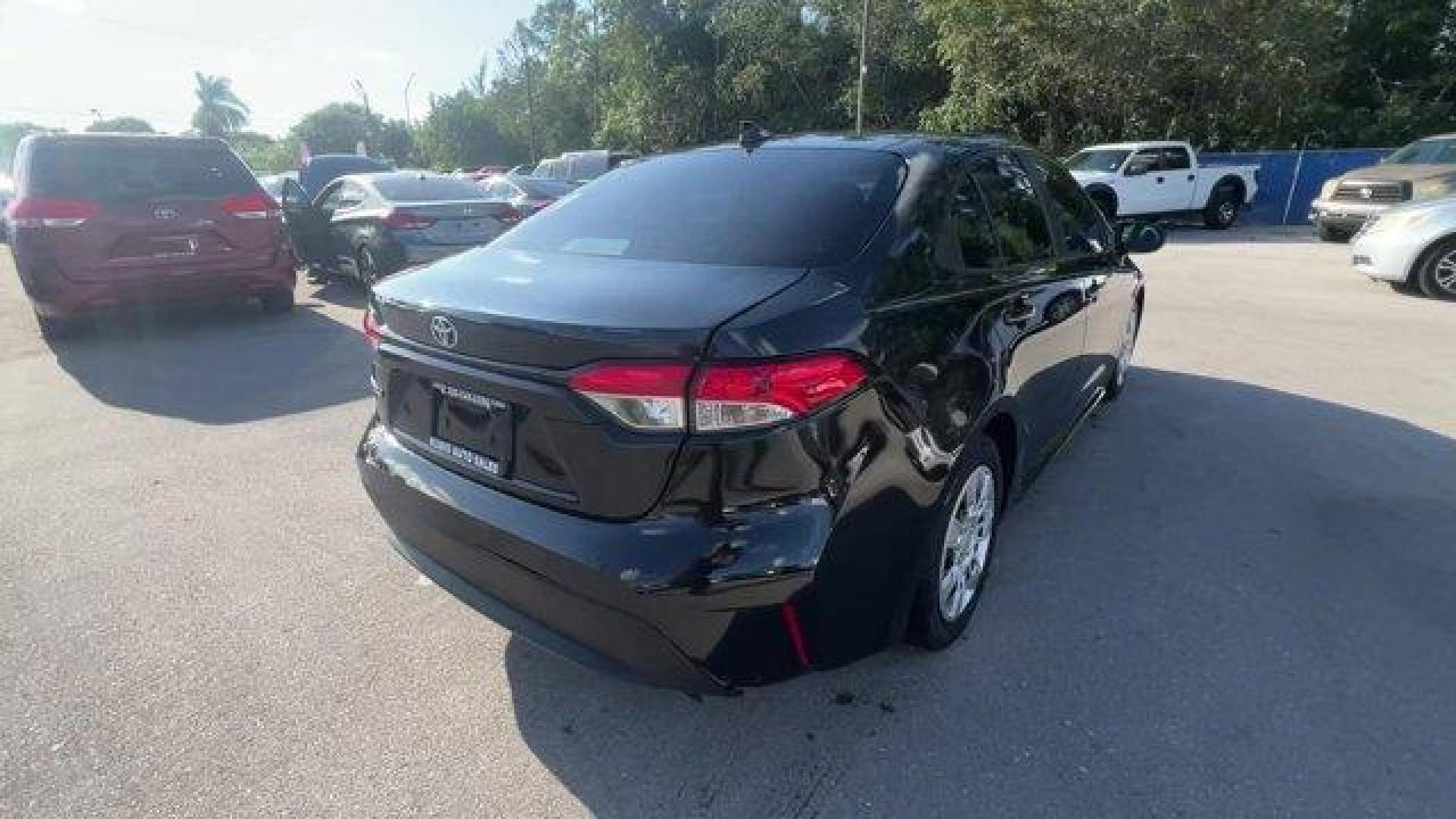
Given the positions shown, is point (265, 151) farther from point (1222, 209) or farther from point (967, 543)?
point (967, 543)

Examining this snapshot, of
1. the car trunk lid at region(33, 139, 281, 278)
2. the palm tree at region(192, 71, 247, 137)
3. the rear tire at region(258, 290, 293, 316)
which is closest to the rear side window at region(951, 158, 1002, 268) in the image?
the car trunk lid at region(33, 139, 281, 278)

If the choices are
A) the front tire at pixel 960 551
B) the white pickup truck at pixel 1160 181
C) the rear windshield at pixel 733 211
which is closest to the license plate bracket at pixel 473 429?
the rear windshield at pixel 733 211

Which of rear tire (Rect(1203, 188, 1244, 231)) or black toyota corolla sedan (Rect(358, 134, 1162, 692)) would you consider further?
rear tire (Rect(1203, 188, 1244, 231))

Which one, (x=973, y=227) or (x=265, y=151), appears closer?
(x=973, y=227)

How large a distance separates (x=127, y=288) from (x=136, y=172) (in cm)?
113

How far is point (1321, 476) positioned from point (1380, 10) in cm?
3071

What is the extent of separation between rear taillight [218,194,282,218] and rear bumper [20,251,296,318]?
50cm

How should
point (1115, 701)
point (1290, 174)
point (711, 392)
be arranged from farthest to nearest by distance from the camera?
point (1290, 174) < point (1115, 701) < point (711, 392)

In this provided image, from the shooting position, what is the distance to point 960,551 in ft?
8.86

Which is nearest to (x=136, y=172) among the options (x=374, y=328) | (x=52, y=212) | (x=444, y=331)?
(x=52, y=212)

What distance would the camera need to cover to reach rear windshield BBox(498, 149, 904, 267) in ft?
7.73

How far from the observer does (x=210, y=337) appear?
7363 mm

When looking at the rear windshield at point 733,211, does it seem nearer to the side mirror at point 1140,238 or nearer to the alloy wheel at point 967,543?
the alloy wheel at point 967,543

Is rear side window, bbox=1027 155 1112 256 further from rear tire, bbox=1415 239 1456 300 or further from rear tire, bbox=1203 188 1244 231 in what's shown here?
rear tire, bbox=1203 188 1244 231
